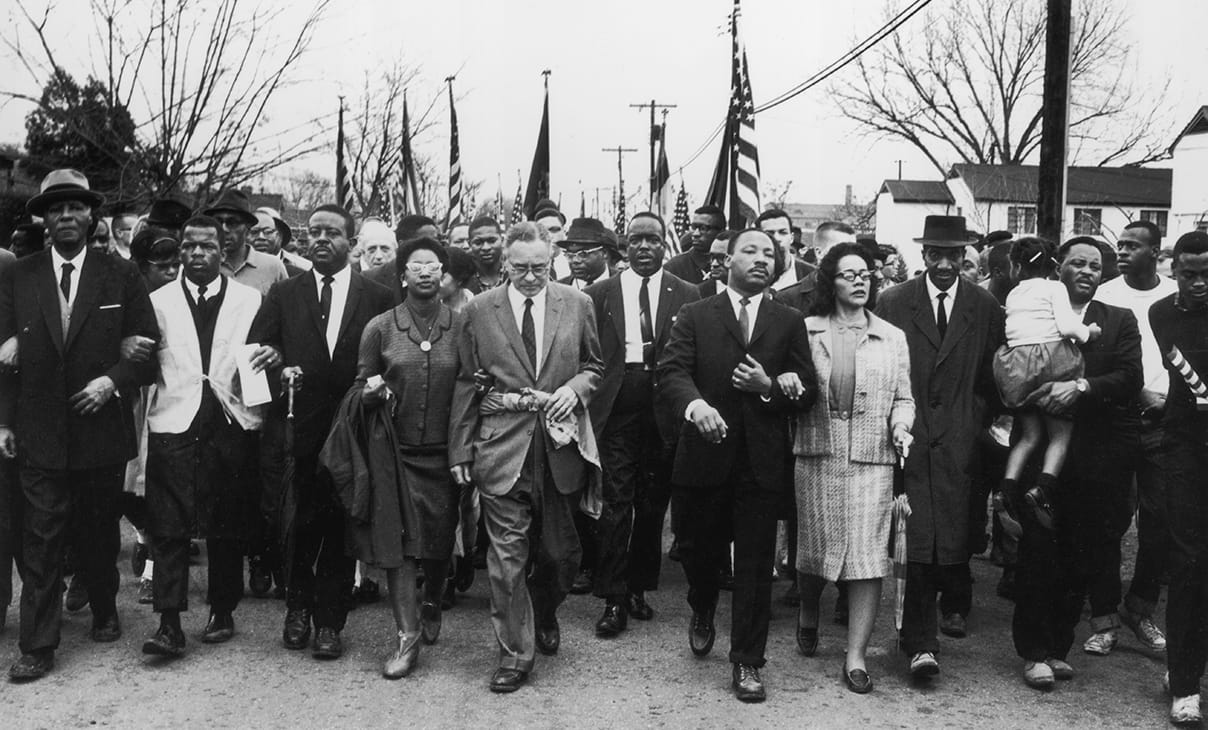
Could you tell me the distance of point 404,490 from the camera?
6141 millimetres

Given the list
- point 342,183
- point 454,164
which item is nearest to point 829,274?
point 454,164

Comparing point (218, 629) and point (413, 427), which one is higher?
point (413, 427)

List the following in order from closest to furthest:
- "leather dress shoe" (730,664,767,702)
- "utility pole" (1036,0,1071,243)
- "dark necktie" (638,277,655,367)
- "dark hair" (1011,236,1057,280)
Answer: "leather dress shoe" (730,664,767,702) → "dark hair" (1011,236,1057,280) → "dark necktie" (638,277,655,367) → "utility pole" (1036,0,1071,243)

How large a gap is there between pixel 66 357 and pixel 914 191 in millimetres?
70783

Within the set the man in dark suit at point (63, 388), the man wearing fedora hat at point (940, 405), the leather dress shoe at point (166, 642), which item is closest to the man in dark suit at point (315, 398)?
the leather dress shoe at point (166, 642)

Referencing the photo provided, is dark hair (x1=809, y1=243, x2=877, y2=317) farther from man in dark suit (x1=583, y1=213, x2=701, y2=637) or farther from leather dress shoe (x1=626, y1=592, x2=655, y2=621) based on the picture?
leather dress shoe (x1=626, y1=592, x2=655, y2=621)

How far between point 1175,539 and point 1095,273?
158cm

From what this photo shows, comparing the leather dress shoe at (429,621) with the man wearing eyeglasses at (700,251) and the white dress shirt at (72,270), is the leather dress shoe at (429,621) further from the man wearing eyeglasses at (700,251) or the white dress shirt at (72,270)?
the man wearing eyeglasses at (700,251)

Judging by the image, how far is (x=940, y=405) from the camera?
21.0 feet

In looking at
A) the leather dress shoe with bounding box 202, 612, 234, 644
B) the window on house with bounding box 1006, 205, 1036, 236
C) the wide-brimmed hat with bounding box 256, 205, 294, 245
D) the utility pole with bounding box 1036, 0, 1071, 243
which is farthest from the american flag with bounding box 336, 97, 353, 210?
the window on house with bounding box 1006, 205, 1036, 236

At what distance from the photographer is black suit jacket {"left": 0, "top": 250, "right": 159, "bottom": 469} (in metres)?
6.14

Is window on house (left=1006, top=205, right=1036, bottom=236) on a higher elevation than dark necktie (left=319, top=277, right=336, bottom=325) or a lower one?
higher

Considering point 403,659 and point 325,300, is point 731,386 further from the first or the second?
point 325,300

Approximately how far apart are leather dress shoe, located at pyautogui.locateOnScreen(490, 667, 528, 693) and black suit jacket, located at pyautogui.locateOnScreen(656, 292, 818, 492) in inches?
49.0
